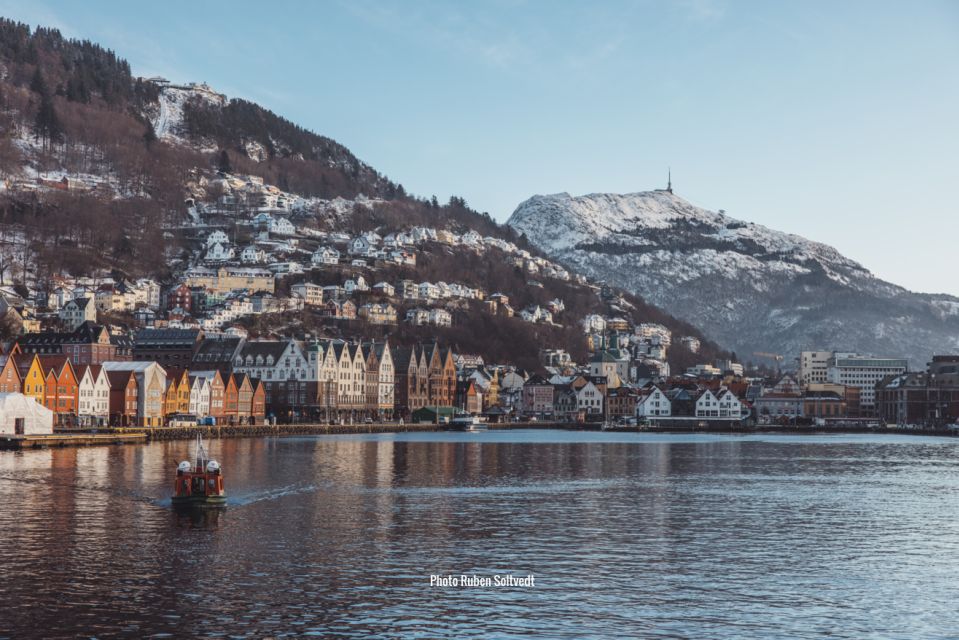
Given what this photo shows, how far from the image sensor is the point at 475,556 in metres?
38.7

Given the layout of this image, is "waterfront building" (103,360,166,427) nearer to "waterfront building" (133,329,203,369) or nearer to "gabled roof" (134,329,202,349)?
"waterfront building" (133,329,203,369)

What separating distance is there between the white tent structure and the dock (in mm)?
1789

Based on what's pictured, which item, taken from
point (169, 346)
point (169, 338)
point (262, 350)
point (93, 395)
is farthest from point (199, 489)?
point (169, 338)

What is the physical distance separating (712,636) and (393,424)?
479ft

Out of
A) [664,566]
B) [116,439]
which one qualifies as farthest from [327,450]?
[664,566]

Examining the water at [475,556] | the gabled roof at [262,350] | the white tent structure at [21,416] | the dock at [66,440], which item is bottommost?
the water at [475,556]

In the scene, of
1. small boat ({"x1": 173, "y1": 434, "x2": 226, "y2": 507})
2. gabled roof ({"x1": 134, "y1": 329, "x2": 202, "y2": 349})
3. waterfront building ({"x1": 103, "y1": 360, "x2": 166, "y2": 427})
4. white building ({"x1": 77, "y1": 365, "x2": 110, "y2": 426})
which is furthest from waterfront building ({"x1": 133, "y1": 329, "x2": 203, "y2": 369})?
small boat ({"x1": 173, "y1": 434, "x2": 226, "y2": 507})

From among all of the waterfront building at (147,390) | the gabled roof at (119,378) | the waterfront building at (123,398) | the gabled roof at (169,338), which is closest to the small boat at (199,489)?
the waterfront building at (123,398)

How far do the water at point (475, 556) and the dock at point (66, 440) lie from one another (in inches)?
898

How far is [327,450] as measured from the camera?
104000 millimetres

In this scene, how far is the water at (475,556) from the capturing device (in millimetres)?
29125

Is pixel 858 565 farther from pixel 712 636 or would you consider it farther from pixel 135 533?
pixel 135 533

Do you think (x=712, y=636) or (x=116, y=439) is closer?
(x=712, y=636)

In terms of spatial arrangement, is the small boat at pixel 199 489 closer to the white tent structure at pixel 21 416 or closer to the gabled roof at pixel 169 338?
the white tent structure at pixel 21 416
